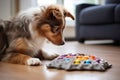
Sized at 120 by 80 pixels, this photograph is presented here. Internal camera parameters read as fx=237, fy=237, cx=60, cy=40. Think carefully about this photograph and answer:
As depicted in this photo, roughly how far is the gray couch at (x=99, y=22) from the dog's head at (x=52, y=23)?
1576 millimetres

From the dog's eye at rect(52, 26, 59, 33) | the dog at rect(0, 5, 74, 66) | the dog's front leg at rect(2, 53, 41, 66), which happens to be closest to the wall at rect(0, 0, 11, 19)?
the dog at rect(0, 5, 74, 66)

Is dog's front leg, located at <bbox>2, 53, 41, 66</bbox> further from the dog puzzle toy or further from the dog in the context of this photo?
the dog puzzle toy

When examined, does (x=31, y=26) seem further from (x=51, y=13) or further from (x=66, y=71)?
(x=66, y=71)

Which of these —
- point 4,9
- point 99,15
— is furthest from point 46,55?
point 4,9

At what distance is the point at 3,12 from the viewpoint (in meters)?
3.56

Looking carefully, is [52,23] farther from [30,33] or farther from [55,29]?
[30,33]

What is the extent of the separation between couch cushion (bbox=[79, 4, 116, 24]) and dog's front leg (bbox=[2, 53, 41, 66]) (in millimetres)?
1812

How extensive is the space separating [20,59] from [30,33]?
0.20m

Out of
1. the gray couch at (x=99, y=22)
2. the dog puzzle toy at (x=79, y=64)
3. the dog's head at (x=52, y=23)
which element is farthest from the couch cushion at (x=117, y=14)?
the dog puzzle toy at (x=79, y=64)

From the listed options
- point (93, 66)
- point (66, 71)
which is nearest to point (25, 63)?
point (66, 71)

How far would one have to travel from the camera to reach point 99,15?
320 centimetres

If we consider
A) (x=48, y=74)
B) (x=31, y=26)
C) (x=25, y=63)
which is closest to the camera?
(x=48, y=74)

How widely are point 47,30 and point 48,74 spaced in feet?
1.45

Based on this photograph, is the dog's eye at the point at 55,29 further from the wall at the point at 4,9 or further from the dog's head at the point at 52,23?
the wall at the point at 4,9
